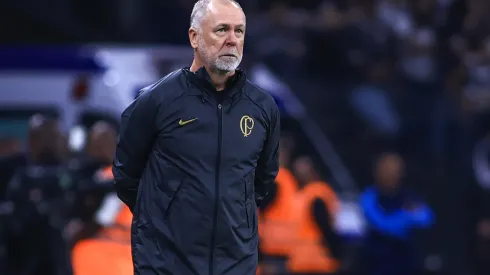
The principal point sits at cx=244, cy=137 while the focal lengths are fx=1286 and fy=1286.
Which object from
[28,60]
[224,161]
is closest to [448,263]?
[28,60]

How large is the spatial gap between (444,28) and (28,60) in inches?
200

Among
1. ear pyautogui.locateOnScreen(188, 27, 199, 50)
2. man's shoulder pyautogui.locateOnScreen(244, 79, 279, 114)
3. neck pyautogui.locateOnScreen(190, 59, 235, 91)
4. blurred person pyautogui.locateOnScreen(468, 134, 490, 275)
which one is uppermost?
ear pyautogui.locateOnScreen(188, 27, 199, 50)

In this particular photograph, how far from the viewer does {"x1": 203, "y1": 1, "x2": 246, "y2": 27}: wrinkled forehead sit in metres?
5.38

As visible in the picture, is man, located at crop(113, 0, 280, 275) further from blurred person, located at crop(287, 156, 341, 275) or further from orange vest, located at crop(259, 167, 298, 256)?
blurred person, located at crop(287, 156, 341, 275)

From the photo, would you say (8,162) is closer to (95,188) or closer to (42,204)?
(42,204)

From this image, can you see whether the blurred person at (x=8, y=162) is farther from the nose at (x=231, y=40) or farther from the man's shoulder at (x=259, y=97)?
the nose at (x=231, y=40)

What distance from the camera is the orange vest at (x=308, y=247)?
1112cm

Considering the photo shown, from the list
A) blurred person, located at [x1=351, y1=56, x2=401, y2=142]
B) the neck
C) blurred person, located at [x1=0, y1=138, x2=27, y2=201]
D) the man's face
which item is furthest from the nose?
blurred person, located at [x1=351, y1=56, x2=401, y2=142]

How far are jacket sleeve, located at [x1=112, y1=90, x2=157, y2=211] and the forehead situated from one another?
406mm

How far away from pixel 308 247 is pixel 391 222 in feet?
2.73

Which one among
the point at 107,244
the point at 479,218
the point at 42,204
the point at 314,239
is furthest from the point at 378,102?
the point at 107,244

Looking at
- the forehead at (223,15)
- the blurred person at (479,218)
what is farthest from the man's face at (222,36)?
the blurred person at (479,218)

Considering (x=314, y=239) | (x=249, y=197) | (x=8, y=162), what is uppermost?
(x=249, y=197)

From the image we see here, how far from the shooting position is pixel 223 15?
538 cm
